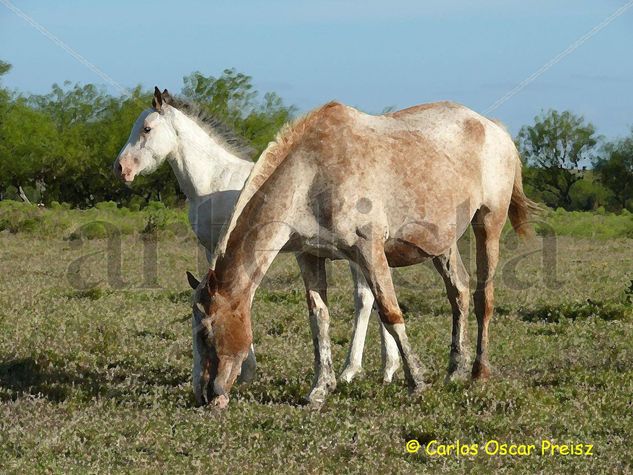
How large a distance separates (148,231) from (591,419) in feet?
82.6

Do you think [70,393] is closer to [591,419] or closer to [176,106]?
[176,106]

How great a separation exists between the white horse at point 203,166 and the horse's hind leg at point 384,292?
111 cm

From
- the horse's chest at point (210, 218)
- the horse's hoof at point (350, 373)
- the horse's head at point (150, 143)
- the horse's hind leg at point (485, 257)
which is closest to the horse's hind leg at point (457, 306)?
the horse's hind leg at point (485, 257)

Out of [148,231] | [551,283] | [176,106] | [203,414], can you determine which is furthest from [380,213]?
[148,231]

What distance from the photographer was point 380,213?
8695 mm

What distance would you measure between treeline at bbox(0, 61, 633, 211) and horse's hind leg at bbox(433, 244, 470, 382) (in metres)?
49.5

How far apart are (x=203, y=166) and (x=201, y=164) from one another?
0.11ft

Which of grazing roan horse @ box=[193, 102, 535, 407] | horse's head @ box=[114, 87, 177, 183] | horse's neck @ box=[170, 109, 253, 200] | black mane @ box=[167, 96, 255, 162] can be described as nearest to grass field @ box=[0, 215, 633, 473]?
grazing roan horse @ box=[193, 102, 535, 407]

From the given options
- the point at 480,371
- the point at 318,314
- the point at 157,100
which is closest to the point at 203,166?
the point at 157,100

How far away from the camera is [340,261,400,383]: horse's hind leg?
10047 millimetres

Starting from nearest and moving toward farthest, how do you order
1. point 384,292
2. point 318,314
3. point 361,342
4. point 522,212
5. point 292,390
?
1. point 384,292
2. point 292,390
3. point 318,314
4. point 361,342
5. point 522,212

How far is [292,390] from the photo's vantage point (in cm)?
941

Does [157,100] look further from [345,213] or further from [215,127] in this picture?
[345,213]

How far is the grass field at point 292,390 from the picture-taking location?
7051 mm
